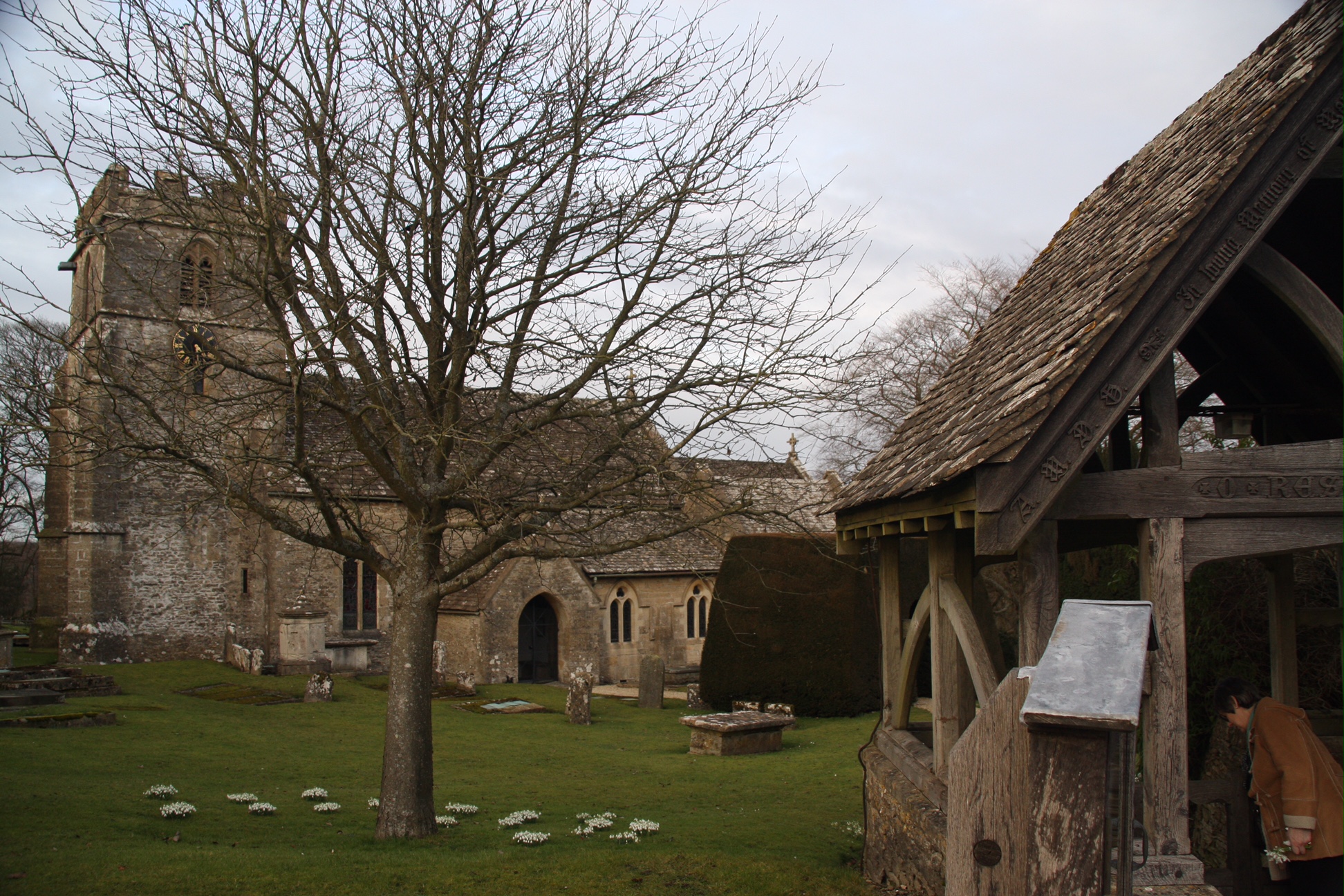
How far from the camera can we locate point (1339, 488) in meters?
4.46

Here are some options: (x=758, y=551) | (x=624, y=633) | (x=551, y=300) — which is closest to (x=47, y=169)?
(x=551, y=300)

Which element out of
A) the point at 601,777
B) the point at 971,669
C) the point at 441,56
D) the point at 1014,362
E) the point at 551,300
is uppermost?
the point at 441,56

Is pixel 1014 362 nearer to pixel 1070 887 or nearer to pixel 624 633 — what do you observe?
pixel 1070 887

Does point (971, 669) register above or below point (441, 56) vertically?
below

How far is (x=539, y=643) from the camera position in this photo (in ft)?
88.7

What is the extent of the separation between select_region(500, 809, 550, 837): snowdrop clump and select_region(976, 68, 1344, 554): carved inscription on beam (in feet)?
22.8

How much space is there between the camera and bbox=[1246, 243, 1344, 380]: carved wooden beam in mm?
4535

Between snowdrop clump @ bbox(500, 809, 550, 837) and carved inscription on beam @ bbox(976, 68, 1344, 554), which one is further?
snowdrop clump @ bbox(500, 809, 550, 837)

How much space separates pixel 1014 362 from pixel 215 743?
13.5 meters

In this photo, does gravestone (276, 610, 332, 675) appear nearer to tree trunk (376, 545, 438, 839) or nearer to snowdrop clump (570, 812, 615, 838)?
snowdrop clump (570, 812, 615, 838)

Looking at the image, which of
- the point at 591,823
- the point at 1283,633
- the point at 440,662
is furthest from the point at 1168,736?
the point at 440,662

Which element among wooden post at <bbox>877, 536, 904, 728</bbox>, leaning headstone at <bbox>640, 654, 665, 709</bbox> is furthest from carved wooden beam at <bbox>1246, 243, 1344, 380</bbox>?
leaning headstone at <bbox>640, 654, 665, 709</bbox>

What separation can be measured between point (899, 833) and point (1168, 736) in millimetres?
2840

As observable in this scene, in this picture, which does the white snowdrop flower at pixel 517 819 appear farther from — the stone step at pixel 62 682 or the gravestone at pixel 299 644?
the gravestone at pixel 299 644
